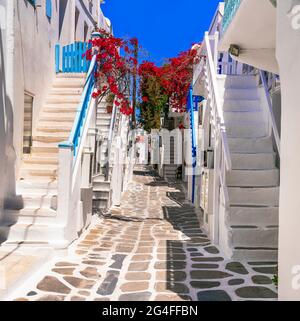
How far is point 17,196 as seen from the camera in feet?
22.9

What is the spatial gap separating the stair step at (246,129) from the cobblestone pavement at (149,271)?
240 centimetres

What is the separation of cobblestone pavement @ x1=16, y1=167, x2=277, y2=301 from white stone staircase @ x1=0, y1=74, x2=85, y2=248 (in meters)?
0.64

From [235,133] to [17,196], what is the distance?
4.93 meters

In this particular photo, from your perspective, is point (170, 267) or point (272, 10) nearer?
point (272, 10)

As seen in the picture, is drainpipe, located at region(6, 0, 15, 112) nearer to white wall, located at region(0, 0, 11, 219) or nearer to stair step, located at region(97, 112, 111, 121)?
white wall, located at region(0, 0, 11, 219)

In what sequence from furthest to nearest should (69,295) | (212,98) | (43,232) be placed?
(212,98)
(43,232)
(69,295)

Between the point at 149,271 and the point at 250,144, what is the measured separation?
160 inches

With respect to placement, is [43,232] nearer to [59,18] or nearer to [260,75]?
[260,75]

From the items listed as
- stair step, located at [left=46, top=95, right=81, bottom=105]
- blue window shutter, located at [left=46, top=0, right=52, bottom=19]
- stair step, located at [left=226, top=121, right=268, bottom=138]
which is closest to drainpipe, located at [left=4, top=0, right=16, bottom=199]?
blue window shutter, located at [left=46, top=0, right=52, bottom=19]

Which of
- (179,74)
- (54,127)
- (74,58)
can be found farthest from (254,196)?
(179,74)

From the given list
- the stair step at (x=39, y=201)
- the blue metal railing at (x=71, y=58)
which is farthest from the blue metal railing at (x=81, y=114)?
the blue metal railing at (x=71, y=58)

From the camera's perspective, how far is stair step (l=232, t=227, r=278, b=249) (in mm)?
6152
